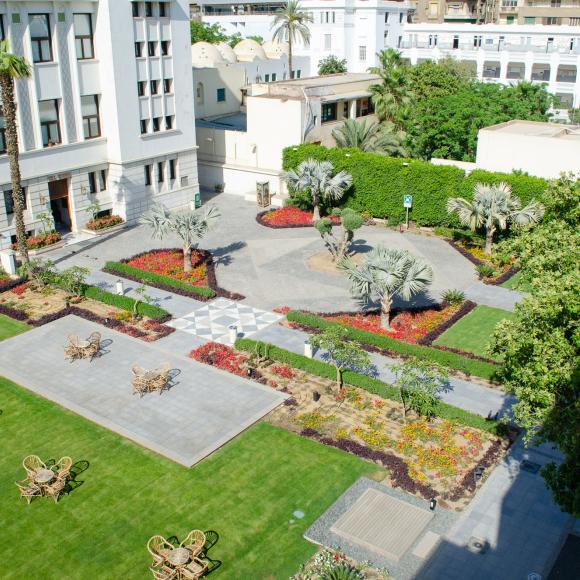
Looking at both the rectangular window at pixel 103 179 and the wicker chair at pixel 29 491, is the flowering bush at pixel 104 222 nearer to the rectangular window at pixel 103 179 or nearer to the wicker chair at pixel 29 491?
the rectangular window at pixel 103 179

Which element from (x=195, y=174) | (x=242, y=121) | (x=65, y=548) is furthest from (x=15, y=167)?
(x=242, y=121)

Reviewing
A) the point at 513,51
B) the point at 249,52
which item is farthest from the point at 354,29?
the point at 249,52

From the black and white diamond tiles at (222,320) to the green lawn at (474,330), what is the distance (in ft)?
24.6

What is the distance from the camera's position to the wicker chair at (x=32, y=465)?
65.6ft

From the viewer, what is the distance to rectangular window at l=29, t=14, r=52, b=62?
36903mm

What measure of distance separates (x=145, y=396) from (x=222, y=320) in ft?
22.2

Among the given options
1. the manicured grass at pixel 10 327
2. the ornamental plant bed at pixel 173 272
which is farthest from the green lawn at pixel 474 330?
the manicured grass at pixel 10 327

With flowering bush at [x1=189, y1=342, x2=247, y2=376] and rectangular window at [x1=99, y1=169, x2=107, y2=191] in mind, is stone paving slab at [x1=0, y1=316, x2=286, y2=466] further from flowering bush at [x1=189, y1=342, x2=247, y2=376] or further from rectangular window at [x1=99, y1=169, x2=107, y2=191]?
rectangular window at [x1=99, y1=169, x2=107, y2=191]

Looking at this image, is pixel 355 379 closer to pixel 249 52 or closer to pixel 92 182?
pixel 92 182

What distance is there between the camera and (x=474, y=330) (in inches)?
1194

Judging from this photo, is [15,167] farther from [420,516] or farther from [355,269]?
[420,516]

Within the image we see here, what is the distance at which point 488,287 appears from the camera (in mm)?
34656

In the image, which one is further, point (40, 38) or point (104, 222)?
point (104, 222)

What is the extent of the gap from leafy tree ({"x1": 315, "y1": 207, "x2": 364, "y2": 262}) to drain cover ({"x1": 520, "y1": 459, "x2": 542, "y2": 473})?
53.5 feet
